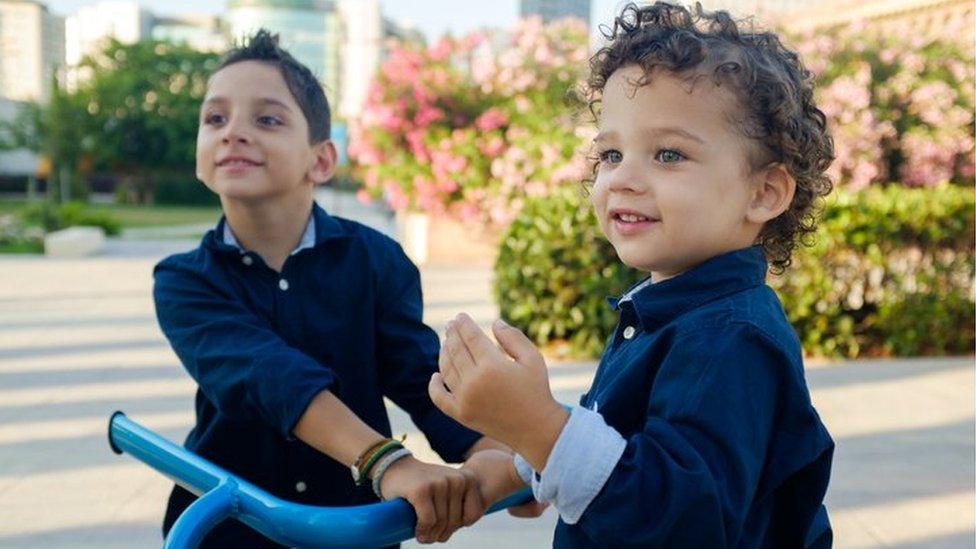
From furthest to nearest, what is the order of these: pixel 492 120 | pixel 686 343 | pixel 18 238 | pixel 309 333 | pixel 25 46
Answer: pixel 25 46, pixel 18 238, pixel 492 120, pixel 309 333, pixel 686 343

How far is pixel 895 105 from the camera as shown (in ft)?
33.0

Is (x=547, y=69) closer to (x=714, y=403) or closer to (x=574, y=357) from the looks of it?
(x=574, y=357)

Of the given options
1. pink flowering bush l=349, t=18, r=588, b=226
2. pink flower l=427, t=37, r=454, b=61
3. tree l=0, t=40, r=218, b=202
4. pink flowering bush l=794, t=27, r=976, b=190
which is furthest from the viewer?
tree l=0, t=40, r=218, b=202

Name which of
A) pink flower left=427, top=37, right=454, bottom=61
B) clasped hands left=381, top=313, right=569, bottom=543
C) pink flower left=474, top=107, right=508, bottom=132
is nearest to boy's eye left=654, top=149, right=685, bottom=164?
clasped hands left=381, top=313, right=569, bottom=543

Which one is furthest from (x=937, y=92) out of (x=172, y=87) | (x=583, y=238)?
(x=172, y=87)

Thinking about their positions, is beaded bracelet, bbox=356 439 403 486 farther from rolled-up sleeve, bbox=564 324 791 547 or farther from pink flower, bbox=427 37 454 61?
pink flower, bbox=427 37 454 61

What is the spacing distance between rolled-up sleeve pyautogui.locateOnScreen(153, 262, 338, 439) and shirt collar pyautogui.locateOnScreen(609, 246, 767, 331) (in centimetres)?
50

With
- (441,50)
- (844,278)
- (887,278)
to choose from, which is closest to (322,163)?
(844,278)

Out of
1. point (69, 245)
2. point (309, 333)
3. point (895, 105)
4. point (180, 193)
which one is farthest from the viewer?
point (180, 193)

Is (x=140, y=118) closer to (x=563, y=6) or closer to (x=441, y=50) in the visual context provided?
(x=441, y=50)

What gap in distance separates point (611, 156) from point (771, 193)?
0.60 ft

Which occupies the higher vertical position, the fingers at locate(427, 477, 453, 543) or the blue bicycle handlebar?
the blue bicycle handlebar

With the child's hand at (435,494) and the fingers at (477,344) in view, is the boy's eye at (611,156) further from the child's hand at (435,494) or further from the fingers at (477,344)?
the child's hand at (435,494)

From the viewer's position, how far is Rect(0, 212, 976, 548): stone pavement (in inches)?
146
